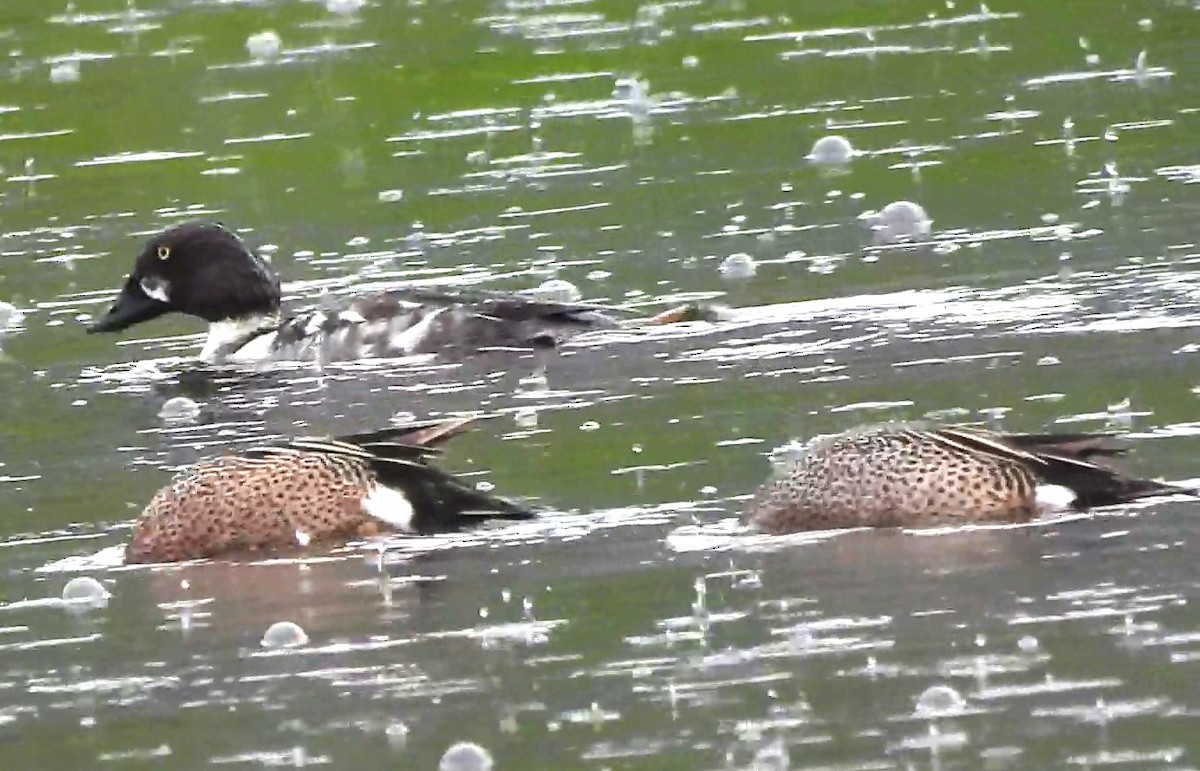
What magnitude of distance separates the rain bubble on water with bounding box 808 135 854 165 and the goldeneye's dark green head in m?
3.67

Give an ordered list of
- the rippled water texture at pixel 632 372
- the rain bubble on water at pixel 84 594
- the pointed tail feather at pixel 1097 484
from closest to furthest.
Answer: the rippled water texture at pixel 632 372, the pointed tail feather at pixel 1097 484, the rain bubble on water at pixel 84 594

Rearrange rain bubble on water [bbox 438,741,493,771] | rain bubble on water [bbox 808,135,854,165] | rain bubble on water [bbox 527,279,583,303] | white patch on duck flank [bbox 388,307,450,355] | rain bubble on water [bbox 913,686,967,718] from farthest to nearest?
rain bubble on water [bbox 808,135,854,165] → rain bubble on water [bbox 527,279,583,303] → white patch on duck flank [bbox 388,307,450,355] → rain bubble on water [bbox 913,686,967,718] → rain bubble on water [bbox 438,741,493,771]

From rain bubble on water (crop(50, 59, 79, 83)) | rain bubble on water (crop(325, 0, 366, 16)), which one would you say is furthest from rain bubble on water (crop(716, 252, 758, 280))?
rain bubble on water (crop(325, 0, 366, 16))

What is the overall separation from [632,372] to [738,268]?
1.97 meters

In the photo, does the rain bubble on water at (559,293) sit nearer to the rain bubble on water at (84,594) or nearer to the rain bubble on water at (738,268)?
the rain bubble on water at (738,268)

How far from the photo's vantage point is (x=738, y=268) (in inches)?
617

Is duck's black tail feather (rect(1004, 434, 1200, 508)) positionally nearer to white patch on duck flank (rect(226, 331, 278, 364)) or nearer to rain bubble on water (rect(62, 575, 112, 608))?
rain bubble on water (rect(62, 575, 112, 608))

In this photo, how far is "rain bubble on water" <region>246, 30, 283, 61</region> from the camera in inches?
991

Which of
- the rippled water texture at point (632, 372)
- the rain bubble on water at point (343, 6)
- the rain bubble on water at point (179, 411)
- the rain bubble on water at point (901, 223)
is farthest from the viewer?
the rain bubble on water at point (343, 6)

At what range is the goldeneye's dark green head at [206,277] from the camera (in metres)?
16.0

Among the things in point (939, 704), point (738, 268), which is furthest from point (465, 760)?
point (738, 268)

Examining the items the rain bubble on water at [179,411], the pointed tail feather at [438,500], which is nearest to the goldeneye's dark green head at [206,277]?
the rain bubble on water at [179,411]

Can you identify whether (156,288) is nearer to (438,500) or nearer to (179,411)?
(179,411)

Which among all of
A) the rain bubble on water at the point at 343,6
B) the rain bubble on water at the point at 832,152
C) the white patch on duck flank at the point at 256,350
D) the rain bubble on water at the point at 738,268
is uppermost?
the rain bubble on water at the point at 343,6
